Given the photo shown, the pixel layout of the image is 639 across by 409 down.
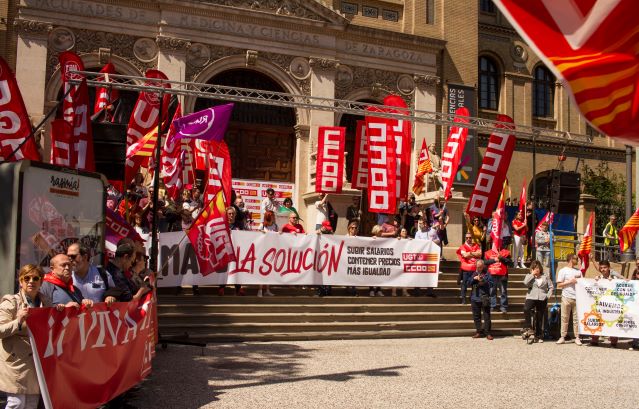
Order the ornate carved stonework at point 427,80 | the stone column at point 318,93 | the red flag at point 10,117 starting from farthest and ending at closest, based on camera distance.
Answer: the ornate carved stonework at point 427,80 → the stone column at point 318,93 → the red flag at point 10,117

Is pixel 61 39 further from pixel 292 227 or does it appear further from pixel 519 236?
pixel 519 236

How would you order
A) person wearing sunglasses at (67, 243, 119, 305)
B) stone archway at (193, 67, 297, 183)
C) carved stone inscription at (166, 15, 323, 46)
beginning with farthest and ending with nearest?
stone archway at (193, 67, 297, 183)
carved stone inscription at (166, 15, 323, 46)
person wearing sunglasses at (67, 243, 119, 305)

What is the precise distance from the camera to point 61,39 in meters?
21.1

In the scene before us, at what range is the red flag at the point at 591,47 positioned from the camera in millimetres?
2410

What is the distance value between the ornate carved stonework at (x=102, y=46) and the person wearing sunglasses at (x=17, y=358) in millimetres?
16979

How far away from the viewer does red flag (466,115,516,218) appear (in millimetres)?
17156

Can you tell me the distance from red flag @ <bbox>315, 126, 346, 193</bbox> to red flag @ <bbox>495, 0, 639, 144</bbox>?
15802 millimetres

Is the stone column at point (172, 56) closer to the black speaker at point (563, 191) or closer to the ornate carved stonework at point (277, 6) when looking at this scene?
the ornate carved stonework at point (277, 6)

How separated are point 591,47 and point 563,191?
15314mm

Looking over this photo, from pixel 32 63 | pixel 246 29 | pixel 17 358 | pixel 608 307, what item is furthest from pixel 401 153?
pixel 17 358

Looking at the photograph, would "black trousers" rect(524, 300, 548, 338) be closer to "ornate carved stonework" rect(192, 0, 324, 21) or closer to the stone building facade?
the stone building facade

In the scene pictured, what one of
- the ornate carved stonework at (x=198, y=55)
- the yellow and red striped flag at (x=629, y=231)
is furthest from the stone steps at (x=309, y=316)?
the ornate carved stonework at (x=198, y=55)

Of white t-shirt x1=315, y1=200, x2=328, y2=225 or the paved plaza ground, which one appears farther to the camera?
white t-shirt x1=315, y1=200, x2=328, y2=225

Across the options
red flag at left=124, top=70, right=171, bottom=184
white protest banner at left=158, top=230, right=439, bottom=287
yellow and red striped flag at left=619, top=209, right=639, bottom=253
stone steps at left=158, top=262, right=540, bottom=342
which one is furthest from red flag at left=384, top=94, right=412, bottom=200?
red flag at left=124, top=70, right=171, bottom=184
